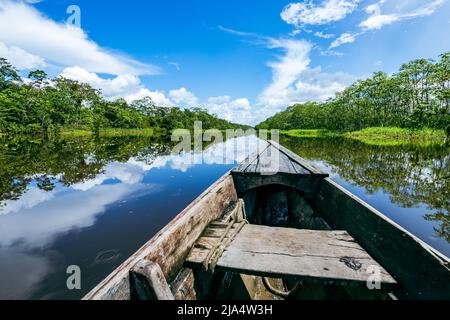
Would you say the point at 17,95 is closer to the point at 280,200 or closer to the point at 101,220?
the point at 101,220

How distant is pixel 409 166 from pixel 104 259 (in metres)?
11.3

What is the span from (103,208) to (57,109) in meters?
41.7

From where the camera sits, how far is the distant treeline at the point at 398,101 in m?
27.9

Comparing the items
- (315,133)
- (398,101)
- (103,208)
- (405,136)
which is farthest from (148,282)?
(315,133)

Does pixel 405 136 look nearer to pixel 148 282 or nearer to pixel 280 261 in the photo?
pixel 280 261

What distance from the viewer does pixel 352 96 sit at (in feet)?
131

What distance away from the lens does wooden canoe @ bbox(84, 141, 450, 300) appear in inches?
55.3

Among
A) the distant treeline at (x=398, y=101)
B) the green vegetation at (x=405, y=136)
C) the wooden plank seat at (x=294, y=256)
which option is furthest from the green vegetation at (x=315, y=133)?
→ the wooden plank seat at (x=294, y=256)

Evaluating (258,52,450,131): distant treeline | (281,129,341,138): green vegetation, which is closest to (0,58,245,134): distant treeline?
(281,129,341,138): green vegetation

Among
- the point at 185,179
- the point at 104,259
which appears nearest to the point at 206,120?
the point at 185,179

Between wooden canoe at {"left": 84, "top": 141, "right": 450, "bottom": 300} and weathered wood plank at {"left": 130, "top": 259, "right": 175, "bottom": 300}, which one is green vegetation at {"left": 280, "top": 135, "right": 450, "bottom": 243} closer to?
wooden canoe at {"left": 84, "top": 141, "right": 450, "bottom": 300}

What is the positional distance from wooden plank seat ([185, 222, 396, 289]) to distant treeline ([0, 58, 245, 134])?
41.0m

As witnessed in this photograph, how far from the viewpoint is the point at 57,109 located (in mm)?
36469

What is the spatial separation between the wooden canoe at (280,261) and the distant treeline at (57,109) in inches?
1609
